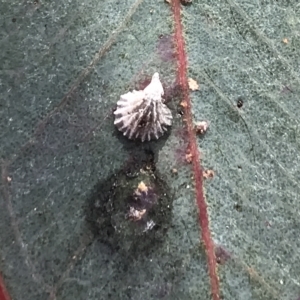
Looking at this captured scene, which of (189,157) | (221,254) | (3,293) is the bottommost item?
(3,293)

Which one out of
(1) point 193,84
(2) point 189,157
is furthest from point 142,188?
(1) point 193,84

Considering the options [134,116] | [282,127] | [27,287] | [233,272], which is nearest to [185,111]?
[134,116]

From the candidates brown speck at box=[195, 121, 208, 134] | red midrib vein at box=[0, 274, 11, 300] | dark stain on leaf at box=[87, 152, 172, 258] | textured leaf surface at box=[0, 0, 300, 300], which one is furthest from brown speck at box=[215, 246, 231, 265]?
red midrib vein at box=[0, 274, 11, 300]

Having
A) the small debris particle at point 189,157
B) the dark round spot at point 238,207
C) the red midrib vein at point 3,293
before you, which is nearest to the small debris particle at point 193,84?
the small debris particle at point 189,157

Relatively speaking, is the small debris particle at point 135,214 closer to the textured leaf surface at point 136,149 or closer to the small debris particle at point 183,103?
the textured leaf surface at point 136,149

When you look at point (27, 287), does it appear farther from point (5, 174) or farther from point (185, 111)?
point (185, 111)

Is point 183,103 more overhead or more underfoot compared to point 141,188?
more overhead

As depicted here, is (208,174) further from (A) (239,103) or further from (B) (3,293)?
(B) (3,293)

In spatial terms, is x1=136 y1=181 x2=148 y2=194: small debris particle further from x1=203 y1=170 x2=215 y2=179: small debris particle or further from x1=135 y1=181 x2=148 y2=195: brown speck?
x1=203 y1=170 x2=215 y2=179: small debris particle
